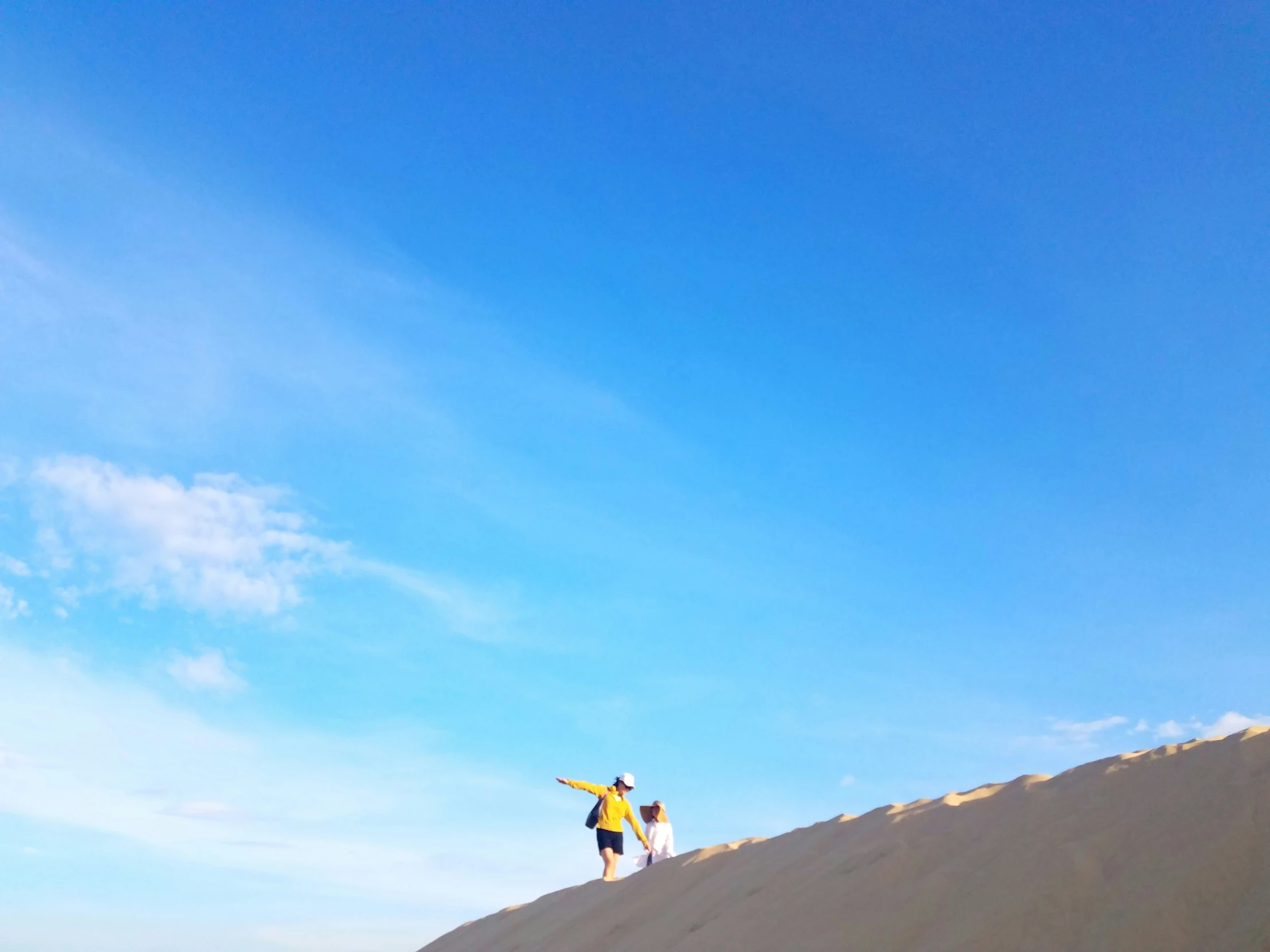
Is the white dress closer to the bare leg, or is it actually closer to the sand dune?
the bare leg

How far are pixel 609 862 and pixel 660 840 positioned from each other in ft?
1.95

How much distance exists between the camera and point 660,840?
37.7ft

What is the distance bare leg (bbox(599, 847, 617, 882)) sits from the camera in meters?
11.3

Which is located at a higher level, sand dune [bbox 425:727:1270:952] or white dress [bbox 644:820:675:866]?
white dress [bbox 644:820:675:866]

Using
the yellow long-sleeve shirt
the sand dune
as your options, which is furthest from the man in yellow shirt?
the sand dune

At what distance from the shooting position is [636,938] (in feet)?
27.1

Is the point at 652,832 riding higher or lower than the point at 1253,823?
higher

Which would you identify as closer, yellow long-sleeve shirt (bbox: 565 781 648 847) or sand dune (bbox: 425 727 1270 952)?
sand dune (bbox: 425 727 1270 952)

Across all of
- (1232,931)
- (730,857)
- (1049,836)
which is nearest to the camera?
(1232,931)

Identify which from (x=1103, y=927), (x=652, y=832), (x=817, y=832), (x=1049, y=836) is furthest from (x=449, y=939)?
(x=1103, y=927)

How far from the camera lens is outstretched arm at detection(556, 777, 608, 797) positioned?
37.9 feet

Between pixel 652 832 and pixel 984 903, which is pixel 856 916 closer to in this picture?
pixel 984 903

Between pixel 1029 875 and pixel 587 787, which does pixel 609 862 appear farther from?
pixel 1029 875

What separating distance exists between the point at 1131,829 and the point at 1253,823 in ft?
2.18
